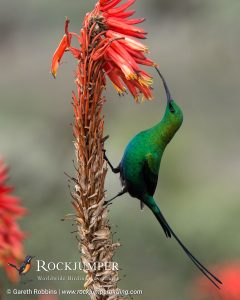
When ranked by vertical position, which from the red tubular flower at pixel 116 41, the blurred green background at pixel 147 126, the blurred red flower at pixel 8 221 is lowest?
the blurred green background at pixel 147 126

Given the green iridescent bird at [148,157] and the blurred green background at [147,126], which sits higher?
the green iridescent bird at [148,157]

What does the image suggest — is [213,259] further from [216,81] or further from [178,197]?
[216,81]

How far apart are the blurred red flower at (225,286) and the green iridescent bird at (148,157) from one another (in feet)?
3.02

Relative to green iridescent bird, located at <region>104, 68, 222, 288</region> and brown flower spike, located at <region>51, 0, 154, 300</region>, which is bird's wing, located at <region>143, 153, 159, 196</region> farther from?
brown flower spike, located at <region>51, 0, 154, 300</region>

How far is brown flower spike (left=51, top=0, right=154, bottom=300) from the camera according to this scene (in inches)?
108

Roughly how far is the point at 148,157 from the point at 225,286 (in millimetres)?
1380

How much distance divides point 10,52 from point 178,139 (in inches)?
153

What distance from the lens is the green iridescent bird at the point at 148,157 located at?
3.20 meters

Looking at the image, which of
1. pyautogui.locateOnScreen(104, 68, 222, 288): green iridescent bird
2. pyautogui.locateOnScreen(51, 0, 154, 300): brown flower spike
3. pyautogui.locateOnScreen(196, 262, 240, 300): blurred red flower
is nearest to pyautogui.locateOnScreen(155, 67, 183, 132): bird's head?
pyautogui.locateOnScreen(104, 68, 222, 288): green iridescent bird

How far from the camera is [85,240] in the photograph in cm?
280

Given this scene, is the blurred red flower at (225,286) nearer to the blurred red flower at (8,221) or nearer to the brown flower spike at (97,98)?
the brown flower spike at (97,98)

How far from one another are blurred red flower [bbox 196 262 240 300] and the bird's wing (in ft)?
3.24

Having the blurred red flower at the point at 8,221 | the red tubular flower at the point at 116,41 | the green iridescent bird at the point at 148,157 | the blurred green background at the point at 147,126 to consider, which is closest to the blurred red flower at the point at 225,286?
the green iridescent bird at the point at 148,157

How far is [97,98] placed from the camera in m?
2.78
